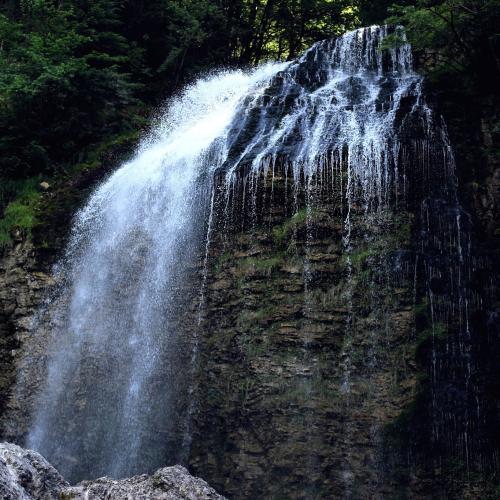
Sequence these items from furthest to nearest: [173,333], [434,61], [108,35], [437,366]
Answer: [108,35] → [434,61] → [173,333] → [437,366]

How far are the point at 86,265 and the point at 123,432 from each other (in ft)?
11.8

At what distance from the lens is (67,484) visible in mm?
5398

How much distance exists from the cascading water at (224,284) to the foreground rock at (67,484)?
3.12 meters

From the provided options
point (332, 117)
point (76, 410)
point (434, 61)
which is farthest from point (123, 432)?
point (434, 61)

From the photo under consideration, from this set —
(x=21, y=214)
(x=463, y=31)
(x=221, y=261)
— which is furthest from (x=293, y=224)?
(x=21, y=214)

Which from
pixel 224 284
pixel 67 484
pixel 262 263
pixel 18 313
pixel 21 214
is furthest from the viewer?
pixel 21 214

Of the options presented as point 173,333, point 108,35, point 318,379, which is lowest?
point 318,379

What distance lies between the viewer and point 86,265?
11773 millimetres

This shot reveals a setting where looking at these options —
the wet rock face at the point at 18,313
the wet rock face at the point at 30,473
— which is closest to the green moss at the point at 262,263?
the wet rock face at the point at 18,313

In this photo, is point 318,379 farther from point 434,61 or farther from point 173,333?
point 434,61

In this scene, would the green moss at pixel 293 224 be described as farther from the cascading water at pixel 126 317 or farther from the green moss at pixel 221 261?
the cascading water at pixel 126 317

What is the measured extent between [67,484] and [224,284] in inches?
202

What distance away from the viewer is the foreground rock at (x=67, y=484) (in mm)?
4691

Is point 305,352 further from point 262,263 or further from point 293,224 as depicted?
point 293,224
